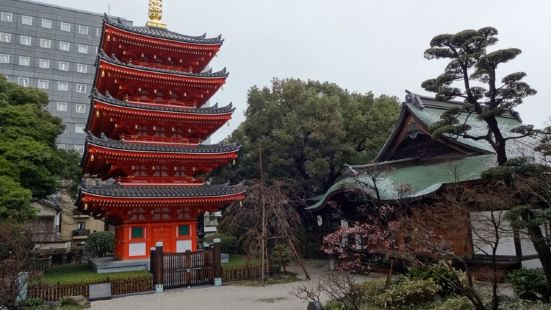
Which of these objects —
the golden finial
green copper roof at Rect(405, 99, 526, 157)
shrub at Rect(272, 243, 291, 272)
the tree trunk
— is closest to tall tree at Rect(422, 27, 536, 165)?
the tree trunk

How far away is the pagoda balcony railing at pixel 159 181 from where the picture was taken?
20.7 m

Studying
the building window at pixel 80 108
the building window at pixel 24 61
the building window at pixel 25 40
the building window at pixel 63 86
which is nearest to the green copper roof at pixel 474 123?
the building window at pixel 80 108

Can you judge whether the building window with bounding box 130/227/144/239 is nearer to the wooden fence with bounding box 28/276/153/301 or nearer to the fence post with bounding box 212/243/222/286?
the wooden fence with bounding box 28/276/153/301

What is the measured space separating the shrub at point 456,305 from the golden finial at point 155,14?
21.1 m

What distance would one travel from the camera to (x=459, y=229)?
1347 centimetres

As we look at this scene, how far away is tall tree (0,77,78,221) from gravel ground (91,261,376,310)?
19.8 feet

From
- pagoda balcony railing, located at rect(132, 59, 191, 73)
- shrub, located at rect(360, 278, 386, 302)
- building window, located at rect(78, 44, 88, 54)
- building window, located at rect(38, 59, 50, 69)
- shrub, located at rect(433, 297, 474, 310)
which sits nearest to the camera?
shrub, located at rect(433, 297, 474, 310)

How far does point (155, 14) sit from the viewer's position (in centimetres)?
2469

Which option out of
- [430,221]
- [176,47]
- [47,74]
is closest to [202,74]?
[176,47]

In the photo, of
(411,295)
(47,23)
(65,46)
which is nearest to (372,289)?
(411,295)

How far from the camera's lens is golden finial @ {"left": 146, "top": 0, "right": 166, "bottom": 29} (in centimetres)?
2441

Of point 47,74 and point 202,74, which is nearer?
point 202,74

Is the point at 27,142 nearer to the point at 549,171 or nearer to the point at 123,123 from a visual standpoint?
the point at 123,123

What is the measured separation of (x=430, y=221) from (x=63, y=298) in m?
13.7
